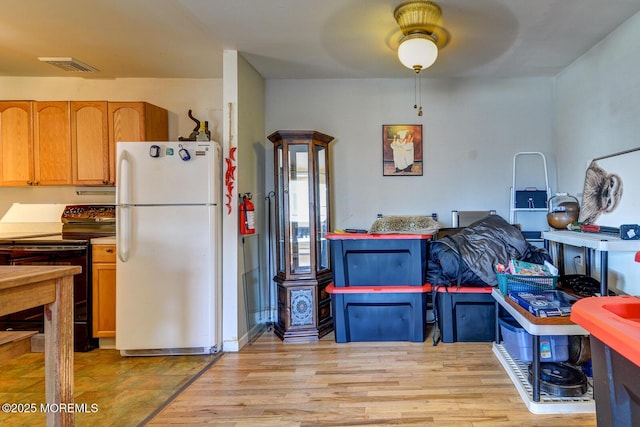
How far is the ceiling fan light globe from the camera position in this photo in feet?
7.54

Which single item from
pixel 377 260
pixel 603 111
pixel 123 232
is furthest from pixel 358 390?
pixel 603 111

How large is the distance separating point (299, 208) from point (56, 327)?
6.86 ft

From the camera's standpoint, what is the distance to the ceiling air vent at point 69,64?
119 inches

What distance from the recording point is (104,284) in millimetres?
2877

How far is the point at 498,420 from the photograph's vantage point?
1856mm

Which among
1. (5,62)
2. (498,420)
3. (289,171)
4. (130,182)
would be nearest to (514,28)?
(289,171)

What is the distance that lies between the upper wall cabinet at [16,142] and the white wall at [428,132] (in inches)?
87.6

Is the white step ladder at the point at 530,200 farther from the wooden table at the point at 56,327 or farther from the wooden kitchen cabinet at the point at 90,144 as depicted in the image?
the wooden kitchen cabinet at the point at 90,144

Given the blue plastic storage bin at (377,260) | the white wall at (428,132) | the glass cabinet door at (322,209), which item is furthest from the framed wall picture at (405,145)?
the blue plastic storage bin at (377,260)

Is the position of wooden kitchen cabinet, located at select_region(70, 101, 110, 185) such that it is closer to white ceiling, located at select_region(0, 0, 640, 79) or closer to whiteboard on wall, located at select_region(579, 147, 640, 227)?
white ceiling, located at select_region(0, 0, 640, 79)

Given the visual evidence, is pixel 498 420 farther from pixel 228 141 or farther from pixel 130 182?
pixel 130 182

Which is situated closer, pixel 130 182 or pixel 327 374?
Result: pixel 327 374

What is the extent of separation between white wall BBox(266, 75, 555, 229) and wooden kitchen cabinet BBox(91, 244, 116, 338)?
5.07 ft

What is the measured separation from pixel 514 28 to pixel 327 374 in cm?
283
